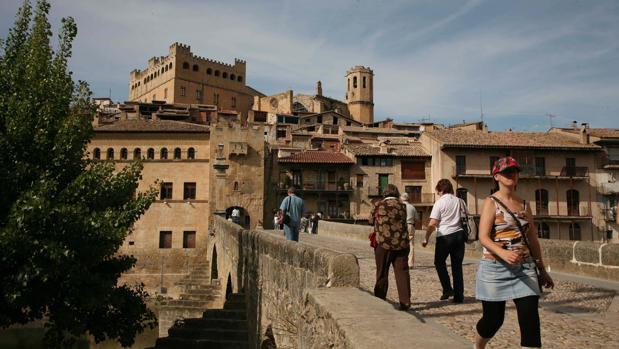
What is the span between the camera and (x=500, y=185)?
4.03 metres

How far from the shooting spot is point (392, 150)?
155 feet

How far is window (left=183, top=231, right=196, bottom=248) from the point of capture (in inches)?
1592

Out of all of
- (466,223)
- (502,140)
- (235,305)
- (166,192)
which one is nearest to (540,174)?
(502,140)

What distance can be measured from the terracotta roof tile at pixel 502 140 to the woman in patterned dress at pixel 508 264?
41.4 metres

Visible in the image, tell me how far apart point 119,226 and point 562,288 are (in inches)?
412

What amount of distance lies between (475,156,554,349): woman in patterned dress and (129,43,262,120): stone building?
262 feet

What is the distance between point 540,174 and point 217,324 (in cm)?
3869

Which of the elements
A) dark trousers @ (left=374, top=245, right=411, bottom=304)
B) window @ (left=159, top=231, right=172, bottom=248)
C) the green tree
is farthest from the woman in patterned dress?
window @ (left=159, top=231, right=172, bottom=248)

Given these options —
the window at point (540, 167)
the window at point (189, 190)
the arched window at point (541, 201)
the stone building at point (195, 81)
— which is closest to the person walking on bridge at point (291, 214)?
the window at point (189, 190)

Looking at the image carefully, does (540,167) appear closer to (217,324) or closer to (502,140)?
(502,140)

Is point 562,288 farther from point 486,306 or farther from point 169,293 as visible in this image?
point 169,293

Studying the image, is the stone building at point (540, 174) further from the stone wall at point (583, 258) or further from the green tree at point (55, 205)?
the green tree at point (55, 205)

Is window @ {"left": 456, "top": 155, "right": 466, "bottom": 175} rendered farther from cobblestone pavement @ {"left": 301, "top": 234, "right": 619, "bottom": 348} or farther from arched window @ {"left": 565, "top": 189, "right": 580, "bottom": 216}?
cobblestone pavement @ {"left": 301, "top": 234, "right": 619, "bottom": 348}

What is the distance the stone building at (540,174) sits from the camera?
44.4 m
